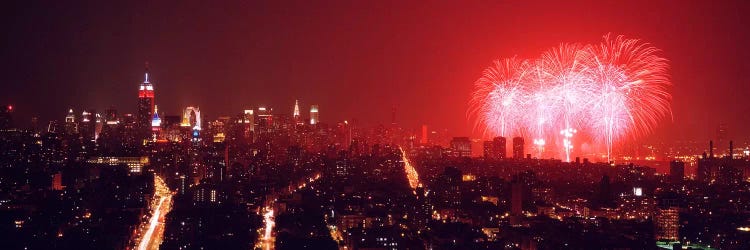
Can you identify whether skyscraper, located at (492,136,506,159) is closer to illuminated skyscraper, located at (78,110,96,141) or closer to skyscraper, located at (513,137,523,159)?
skyscraper, located at (513,137,523,159)

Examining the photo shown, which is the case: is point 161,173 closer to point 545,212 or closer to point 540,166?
point 540,166

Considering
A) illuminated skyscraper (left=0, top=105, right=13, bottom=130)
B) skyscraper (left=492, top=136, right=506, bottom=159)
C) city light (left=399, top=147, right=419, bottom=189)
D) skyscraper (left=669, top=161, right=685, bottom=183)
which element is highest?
illuminated skyscraper (left=0, top=105, right=13, bottom=130)

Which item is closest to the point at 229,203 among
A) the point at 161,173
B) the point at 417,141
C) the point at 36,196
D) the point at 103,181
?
the point at 36,196

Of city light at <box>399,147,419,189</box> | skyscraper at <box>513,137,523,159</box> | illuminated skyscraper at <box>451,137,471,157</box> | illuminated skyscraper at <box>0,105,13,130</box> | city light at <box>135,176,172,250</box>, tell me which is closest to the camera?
city light at <box>135,176,172,250</box>

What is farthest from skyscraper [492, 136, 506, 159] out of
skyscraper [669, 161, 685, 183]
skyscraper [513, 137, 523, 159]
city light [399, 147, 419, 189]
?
skyscraper [669, 161, 685, 183]

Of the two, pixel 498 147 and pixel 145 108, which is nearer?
pixel 498 147

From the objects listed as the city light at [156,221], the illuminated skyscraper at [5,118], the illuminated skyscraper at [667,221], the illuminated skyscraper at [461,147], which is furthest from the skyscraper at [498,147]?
the illuminated skyscraper at [5,118]

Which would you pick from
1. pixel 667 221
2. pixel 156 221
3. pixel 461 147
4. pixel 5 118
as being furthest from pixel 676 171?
pixel 5 118

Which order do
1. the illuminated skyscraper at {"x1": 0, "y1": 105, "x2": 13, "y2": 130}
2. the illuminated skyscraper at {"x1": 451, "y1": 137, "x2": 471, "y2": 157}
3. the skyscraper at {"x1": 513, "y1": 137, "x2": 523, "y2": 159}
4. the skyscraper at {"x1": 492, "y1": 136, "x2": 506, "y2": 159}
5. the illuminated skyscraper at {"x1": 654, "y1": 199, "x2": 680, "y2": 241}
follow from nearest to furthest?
the illuminated skyscraper at {"x1": 654, "y1": 199, "x2": 680, "y2": 241}, the illuminated skyscraper at {"x1": 0, "y1": 105, "x2": 13, "y2": 130}, the skyscraper at {"x1": 513, "y1": 137, "x2": 523, "y2": 159}, the skyscraper at {"x1": 492, "y1": 136, "x2": 506, "y2": 159}, the illuminated skyscraper at {"x1": 451, "y1": 137, "x2": 471, "y2": 157}

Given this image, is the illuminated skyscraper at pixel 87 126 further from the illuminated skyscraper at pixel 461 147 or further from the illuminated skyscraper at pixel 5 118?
the illuminated skyscraper at pixel 461 147

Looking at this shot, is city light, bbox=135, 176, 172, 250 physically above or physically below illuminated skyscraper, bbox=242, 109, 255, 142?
below

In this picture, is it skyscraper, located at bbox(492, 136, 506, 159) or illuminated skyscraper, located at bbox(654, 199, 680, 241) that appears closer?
illuminated skyscraper, located at bbox(654, 199, 680, 241)

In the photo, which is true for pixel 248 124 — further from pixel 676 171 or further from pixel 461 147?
pixel 676 171
